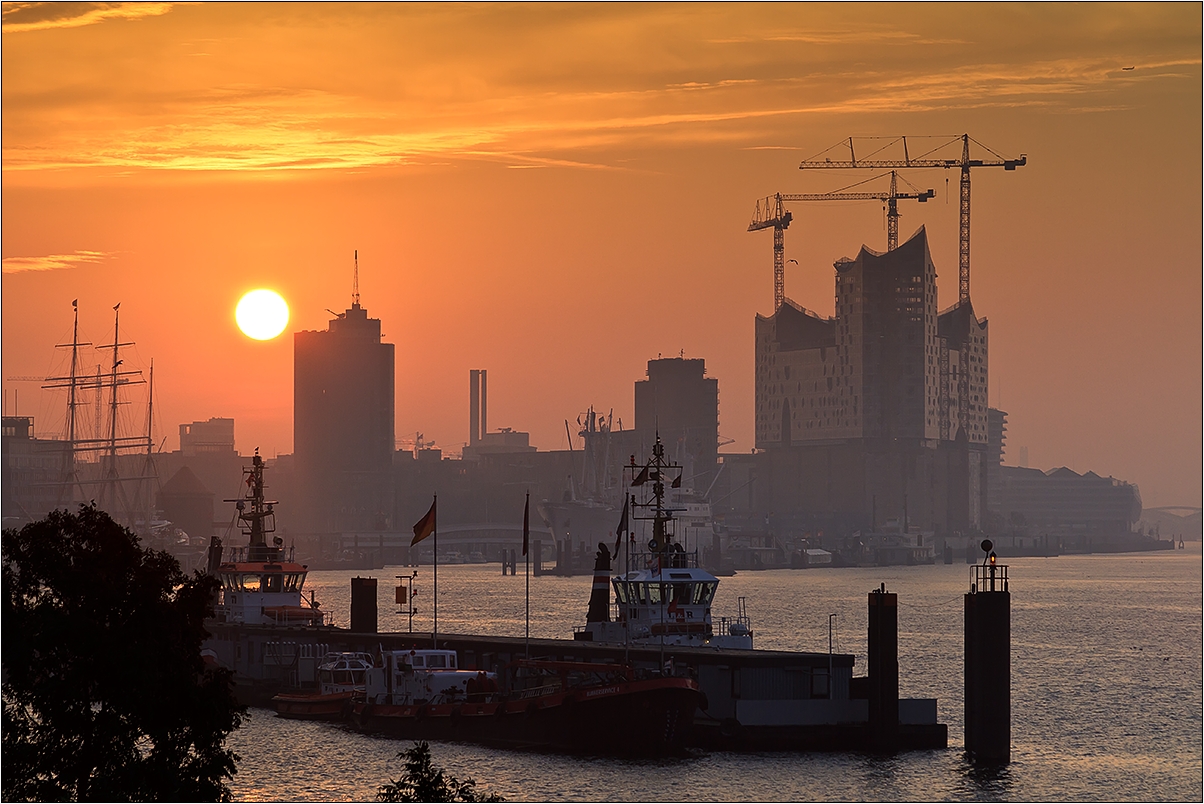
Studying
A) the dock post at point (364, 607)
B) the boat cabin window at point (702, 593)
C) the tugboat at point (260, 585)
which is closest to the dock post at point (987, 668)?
the boat cabin window at point (702, 593)

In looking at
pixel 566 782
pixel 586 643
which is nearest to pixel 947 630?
pixel 586 643

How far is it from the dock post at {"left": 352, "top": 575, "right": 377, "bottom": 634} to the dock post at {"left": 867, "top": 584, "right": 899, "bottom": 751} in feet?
113

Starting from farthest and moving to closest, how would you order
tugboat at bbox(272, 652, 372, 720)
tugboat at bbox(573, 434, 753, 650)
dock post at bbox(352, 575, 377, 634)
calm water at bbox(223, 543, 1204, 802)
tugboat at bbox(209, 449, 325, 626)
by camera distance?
dock post at bbox(352, 575, 377, 634) → tugboat at bbox(209, 449, 325, 626) → tugboat at bbox(272, 652, 372, 720) → tugboat at bbox(573, 434, 753, 650) → calm water at bbox(223, 543, 1204, 802)

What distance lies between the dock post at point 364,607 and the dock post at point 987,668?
3754 centimetres

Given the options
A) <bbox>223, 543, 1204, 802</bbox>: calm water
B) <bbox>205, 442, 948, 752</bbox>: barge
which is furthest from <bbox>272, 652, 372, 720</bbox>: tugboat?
<bbox>205, 442, 948, 752</bbox>: barge

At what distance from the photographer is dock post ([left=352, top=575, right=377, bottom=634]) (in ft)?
292

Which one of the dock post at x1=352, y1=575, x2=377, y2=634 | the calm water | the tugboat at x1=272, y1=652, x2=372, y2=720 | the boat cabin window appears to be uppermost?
the boat cabin window

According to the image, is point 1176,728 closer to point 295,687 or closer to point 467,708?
point 467,708

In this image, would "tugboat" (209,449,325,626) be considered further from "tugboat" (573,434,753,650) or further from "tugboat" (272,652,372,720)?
"tugboat" (573,434,753,650)

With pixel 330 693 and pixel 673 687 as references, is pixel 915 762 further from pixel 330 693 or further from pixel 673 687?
pixel 330 693

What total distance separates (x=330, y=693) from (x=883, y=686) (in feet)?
80.4

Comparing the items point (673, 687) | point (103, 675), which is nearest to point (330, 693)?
point (673, 687)

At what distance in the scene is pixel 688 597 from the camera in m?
70.9

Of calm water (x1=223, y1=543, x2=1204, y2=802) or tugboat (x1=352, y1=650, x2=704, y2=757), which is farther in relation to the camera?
tugboat (x1=352, y1=650, x2=704, y2=757)
